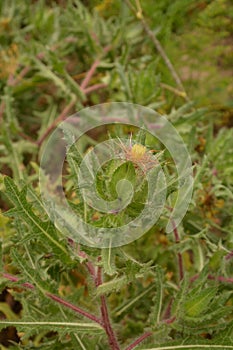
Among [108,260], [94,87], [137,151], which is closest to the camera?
[137,151]

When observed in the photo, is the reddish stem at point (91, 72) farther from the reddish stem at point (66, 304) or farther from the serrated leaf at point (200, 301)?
the serrated leaf at point (200, 301)

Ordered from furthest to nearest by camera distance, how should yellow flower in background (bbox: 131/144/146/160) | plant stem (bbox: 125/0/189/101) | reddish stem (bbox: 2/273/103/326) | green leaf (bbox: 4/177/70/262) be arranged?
plant stem (bbox: 125/0/189/101), reddish stem (bbox: 2/273/103/326), green leaf (bbox: 4/177/70/262), yellow flower in background (bbox: 131/144/146/160)

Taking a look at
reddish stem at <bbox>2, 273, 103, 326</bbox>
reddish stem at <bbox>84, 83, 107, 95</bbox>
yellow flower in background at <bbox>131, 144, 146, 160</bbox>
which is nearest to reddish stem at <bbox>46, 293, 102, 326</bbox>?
reddish stem at <bbox>2, 273, 103, 326</bbox>

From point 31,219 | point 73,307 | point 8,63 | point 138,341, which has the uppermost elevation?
point 8,63

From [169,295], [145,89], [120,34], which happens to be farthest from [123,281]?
[120,34]

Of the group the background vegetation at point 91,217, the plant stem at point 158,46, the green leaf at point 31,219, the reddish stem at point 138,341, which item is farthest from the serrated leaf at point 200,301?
the plant stem at point 158,46

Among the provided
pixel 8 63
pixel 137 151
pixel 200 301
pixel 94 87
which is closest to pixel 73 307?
pixel 200 301

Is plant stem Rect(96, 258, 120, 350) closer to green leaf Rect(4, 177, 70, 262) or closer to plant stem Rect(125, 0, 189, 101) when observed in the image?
green leaf Rect(4, 177, 70, 262)

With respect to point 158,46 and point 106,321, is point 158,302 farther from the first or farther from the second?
point 158,46

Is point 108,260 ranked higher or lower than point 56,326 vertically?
higher
